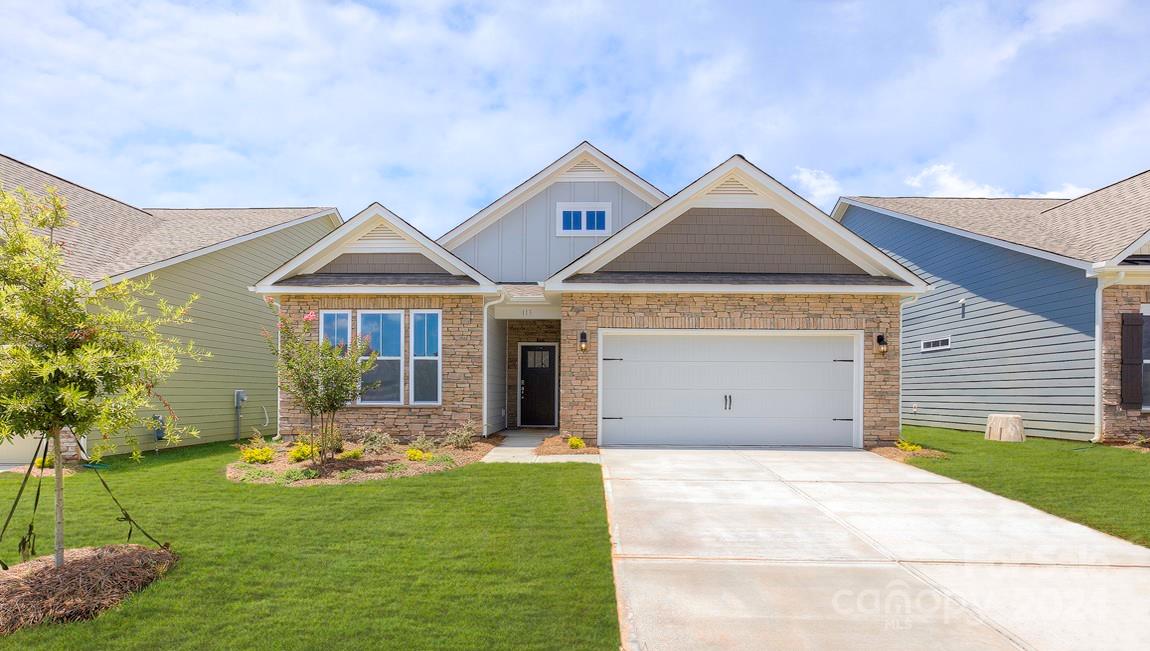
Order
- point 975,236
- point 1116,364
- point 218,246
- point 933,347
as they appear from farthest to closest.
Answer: point 933,347 < point 975,236 < point 218,246 < point 1116,364

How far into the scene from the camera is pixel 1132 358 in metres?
12.2

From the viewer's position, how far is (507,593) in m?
4.73

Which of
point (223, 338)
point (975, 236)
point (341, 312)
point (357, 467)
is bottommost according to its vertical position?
point (357, 467)

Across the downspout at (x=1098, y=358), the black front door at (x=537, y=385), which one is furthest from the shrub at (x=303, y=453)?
the downspout at (x=1098, y=358)

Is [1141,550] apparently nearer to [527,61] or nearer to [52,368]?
[52,368]

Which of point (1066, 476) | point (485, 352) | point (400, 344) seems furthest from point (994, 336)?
point (400, 344)

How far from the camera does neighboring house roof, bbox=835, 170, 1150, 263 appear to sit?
41.9ft

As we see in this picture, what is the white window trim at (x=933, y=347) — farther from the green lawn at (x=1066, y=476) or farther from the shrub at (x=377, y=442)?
the shrub at (x=377, y=442)

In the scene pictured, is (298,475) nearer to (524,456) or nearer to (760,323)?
(524,456)

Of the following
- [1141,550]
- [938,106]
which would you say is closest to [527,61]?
[938,106]

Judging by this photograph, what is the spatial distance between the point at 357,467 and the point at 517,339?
23.4 ft

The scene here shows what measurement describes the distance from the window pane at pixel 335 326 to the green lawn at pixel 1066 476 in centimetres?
1038

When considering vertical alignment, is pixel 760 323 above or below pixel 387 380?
above

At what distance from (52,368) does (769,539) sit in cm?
597
